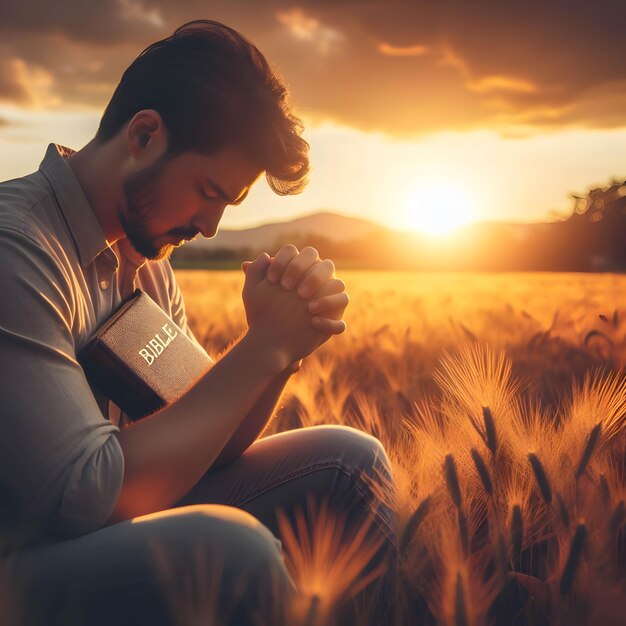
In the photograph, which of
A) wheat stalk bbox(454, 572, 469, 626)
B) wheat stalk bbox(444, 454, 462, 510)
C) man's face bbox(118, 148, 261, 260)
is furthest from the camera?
man's face bbox(118, 148, 261, 260)

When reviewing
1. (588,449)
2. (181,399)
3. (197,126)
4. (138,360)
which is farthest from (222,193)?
(588,449)

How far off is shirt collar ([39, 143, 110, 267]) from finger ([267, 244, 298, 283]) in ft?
1.01

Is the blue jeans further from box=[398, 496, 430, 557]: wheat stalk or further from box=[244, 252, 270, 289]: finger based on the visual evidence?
box=[244, 252, 270, 289]: finger

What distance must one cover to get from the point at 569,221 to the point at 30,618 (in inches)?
739

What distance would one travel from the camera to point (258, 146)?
51.6 inches

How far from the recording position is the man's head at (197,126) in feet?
4.06

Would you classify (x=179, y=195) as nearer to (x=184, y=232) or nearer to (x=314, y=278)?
(x=184, y=232)

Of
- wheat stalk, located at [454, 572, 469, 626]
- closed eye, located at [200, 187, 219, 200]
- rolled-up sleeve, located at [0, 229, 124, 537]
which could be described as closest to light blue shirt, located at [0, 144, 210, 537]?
rolled-up sleeve, located at [0, 229, 124, 537]

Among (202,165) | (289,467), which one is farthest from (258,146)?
(289,467)

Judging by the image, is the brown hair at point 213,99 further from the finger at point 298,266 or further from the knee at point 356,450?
the knee at point 356,450

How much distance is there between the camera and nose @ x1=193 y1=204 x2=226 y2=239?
4.28 ft

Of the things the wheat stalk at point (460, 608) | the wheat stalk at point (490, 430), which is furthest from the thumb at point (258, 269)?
the wheat stalk at point (460, 608)

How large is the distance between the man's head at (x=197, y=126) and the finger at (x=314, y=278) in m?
0.27

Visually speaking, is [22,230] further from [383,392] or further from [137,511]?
[383,392]
